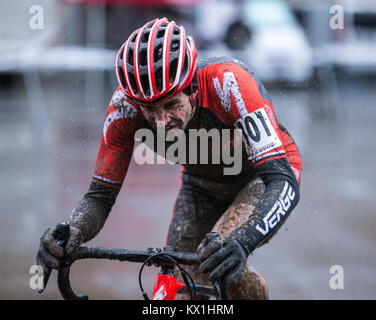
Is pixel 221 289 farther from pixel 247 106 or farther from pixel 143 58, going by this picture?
pixel 143 58

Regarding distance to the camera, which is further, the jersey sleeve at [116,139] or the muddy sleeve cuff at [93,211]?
the jersey sleeve at [116,139]

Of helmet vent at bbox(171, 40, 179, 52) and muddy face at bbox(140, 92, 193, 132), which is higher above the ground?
helmet vent at bbox(171, 40, 179, 52)

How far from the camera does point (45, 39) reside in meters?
12.4

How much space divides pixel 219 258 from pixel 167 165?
839 centimetres

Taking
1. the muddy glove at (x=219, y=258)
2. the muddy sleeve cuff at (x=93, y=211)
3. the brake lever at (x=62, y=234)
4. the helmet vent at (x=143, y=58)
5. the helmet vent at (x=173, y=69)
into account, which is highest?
the helmet vent at (x=143, y=58)

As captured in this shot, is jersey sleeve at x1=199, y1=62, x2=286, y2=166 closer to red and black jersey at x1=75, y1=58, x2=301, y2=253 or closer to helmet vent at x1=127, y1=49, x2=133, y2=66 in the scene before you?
red and black jersey at x1=75, y1=58, x2=301, y2=253

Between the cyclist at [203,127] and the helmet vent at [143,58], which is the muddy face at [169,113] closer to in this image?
the cyclist at [203,127]

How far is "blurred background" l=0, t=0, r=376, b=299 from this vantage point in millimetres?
5789

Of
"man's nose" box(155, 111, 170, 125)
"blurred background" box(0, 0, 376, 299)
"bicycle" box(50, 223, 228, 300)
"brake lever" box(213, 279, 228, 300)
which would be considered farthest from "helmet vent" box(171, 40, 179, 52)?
"blurred background" box(0, 0, 376, 299)

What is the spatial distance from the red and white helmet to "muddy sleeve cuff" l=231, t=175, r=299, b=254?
0.65 m

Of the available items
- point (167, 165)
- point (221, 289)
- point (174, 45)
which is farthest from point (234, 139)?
point (167, 165)

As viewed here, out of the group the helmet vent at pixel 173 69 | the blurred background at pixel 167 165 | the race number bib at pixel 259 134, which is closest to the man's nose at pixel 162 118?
the helmet vent at pixel 173 69

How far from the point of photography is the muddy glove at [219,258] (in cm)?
244

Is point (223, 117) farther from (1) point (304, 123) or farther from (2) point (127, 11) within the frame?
(2) point (127, 11)
